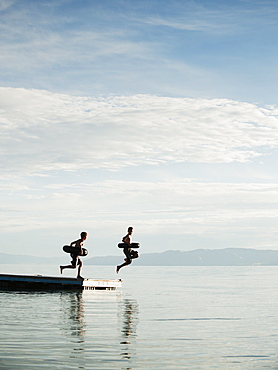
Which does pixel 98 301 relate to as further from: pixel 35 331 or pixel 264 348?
pixel 264 348

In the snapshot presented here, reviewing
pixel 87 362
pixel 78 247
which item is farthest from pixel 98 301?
pixel 87 362

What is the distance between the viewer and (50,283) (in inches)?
1208

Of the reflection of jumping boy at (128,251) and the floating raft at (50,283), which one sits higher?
the reflection of jumping boy at (128,251)

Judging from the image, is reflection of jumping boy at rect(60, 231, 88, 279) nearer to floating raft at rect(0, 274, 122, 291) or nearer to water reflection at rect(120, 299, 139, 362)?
floating raft at rect(0, 274, 122, 291)

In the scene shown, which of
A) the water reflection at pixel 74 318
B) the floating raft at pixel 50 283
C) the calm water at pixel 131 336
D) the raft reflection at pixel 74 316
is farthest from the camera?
the floating raft at pixel 50 283

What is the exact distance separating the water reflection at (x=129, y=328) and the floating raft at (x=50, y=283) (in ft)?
14.8

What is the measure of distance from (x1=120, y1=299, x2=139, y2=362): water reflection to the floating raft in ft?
14.8

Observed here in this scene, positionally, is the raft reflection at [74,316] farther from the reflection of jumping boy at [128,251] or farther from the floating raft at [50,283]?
the reflection of jumping boy at [128,251]

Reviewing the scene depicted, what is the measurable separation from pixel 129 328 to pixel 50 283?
14.2m

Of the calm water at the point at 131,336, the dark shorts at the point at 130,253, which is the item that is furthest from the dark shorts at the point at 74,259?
the calm water at the point at 131,336

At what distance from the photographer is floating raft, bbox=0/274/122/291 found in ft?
98.3

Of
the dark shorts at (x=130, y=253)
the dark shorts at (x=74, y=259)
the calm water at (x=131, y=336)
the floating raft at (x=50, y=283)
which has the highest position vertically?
the dark shorts at (x=130, y=253)

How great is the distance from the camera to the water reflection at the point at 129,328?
1316 centimetres

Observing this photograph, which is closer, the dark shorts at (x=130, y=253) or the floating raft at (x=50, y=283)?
the floating raft at (x=50, y=283)
